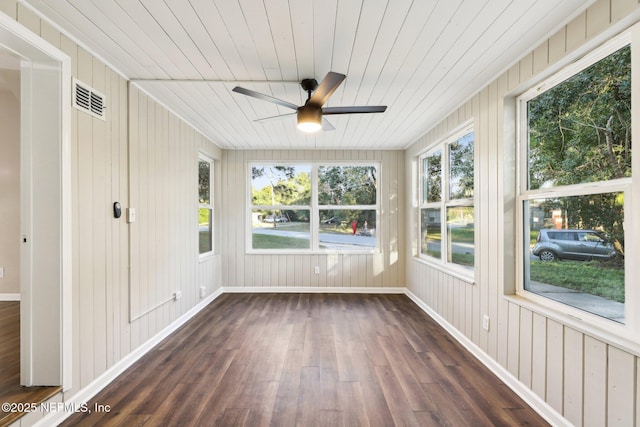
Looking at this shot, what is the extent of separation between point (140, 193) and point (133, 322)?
1.16 m

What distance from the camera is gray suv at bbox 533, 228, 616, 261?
1532 millimetres

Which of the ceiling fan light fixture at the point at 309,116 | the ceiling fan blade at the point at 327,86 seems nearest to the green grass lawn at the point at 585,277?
the ceiling fan blade at the point at 327,86

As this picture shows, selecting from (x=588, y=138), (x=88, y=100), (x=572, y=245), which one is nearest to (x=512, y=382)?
(x=572, y=245)

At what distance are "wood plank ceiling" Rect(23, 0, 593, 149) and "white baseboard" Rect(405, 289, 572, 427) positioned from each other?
7.82ft

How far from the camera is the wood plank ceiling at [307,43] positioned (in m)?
1.55

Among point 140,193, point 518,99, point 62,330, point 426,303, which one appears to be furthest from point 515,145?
point 62,330

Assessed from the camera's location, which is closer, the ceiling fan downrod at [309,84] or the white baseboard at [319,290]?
the ceiling fan downrod at [309,84]

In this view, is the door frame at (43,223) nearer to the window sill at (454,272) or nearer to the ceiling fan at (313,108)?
the ceiling fan at (313,108)

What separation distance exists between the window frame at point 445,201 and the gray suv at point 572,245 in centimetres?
66

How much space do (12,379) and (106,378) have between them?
0.53 metres

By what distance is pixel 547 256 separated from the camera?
1.95 m

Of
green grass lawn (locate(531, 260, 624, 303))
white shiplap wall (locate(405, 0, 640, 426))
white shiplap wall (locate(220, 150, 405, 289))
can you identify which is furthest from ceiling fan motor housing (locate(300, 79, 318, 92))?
white shiplap wall (locate(220, 150, 405, 289))

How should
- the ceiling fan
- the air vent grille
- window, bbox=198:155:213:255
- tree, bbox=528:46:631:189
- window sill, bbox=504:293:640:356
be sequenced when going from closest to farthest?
window sill, bbox=504:293:640:356, tree, bbox=528:46:631:189, the air vent grille, the ceiling fan, window, bbox=198:155:213:255

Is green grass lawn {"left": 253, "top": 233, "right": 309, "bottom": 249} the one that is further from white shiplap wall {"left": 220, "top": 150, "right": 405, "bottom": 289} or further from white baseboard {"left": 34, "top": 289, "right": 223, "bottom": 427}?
white baseboard {"left": 34, "top": 289, "right": 223, "bottom": 427}
